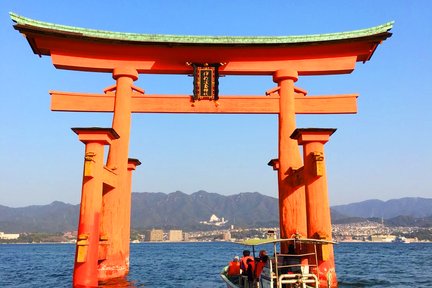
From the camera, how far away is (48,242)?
183875 millimetres

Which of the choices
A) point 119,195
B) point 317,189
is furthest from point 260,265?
point 119,195

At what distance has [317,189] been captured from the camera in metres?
12.8

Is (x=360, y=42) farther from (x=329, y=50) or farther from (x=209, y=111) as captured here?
(x=209, y=111)

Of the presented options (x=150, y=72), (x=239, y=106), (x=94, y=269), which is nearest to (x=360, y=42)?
(x=239, y=106)

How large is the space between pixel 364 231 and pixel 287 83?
193368 millimetres

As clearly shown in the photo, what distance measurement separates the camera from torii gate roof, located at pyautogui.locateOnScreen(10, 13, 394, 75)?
16.8 m

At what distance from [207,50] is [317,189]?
8.23 meters

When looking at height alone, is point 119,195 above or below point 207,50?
below

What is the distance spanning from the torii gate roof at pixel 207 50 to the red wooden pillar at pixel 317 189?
560 centimetres

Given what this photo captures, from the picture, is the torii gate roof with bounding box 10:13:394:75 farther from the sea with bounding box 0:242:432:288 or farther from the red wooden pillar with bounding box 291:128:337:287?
the sea with bounding box 0:242:432:288

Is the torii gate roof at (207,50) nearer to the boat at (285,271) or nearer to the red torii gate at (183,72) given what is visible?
the red torii gate at (183,72)

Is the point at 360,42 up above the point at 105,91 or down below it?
above

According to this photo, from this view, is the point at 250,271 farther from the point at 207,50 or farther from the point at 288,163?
the point at 207,50

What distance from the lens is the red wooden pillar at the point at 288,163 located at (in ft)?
52.1
